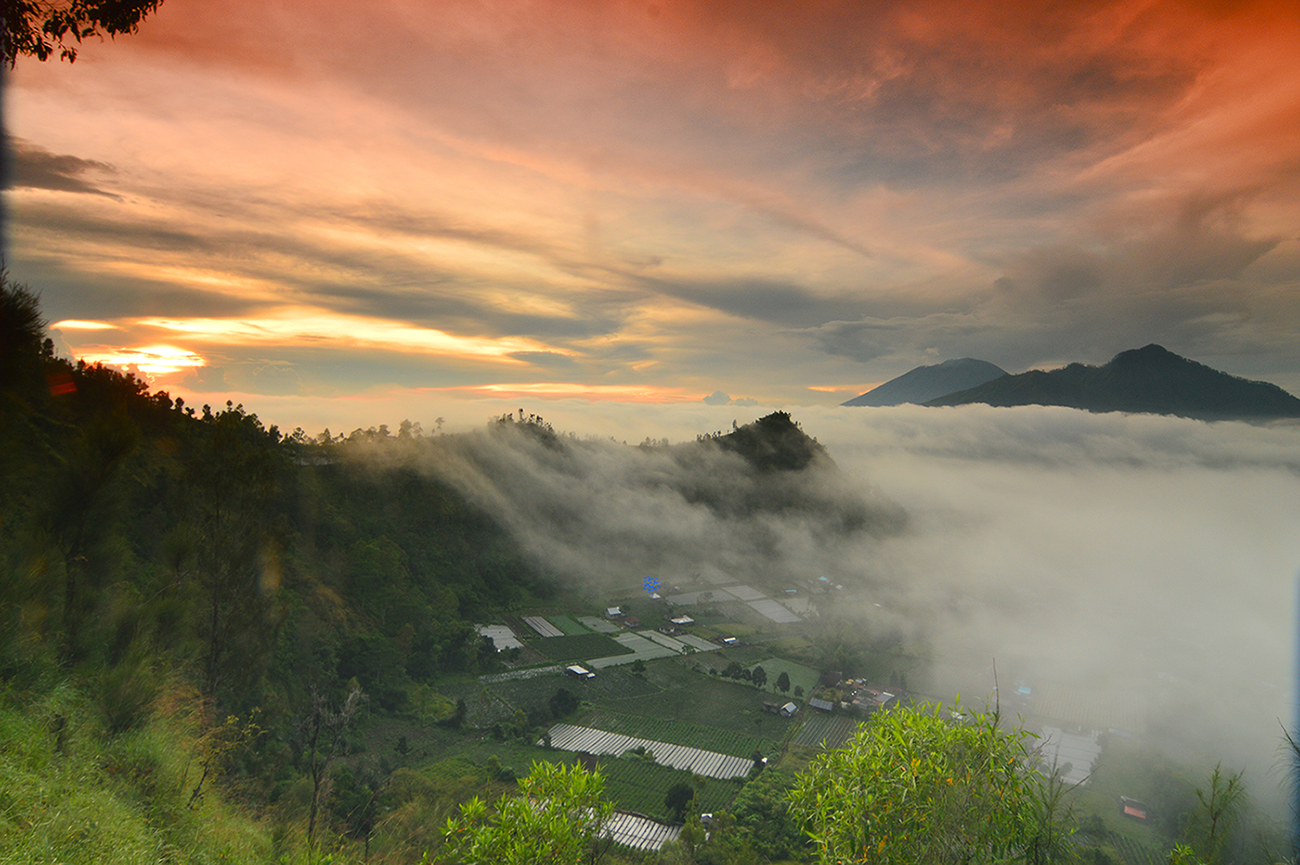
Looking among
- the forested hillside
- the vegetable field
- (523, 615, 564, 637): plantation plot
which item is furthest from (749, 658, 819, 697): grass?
the forested hillside

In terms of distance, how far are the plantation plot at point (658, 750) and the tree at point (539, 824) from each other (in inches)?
2163

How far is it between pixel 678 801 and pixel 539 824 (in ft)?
158

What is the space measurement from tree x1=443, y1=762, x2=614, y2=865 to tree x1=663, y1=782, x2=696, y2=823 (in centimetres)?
4535

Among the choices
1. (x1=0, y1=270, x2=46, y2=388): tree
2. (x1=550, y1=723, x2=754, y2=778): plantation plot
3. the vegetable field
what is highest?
(x1=0, y1=270, x2=46, y2=388): tree

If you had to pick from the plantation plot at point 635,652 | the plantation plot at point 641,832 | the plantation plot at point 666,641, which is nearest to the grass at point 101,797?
the plantation plot at point 641,832

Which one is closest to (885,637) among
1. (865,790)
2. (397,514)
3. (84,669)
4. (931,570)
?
(931,570)

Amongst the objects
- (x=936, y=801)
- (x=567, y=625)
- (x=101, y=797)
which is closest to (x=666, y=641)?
(x=567, y=625)

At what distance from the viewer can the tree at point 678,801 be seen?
51625 mm

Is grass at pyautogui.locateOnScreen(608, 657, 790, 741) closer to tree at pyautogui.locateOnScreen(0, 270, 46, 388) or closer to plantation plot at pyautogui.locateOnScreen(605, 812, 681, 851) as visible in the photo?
plantation plot at pyautogui.locateOnScreen(605, 812, 681, 851)

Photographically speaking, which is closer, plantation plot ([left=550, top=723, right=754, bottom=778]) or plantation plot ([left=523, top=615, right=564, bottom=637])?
plantation plot ([left=550, top=723, right=754, bottom=778])

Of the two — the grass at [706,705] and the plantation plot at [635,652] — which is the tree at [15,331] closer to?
the grass at [706,705]

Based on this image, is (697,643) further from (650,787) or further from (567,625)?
(650,787)

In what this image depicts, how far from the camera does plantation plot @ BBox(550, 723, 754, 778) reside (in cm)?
6181

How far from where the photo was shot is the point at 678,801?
5219cm
